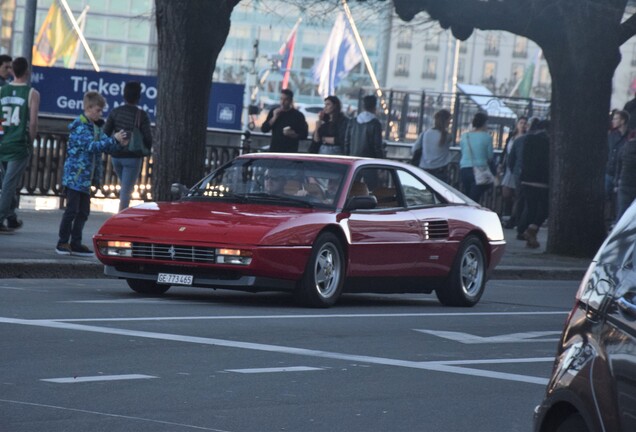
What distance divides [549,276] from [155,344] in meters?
11.0

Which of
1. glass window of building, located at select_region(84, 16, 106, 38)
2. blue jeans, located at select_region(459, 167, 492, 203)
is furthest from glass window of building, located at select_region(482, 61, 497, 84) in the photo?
blue jeans, located at select_region(459, 167, 492, 203)

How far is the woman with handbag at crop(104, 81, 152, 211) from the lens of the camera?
673 inches

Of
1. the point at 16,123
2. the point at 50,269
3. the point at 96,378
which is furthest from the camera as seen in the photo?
the point at 16,123

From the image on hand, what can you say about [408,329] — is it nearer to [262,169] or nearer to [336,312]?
[336,312]

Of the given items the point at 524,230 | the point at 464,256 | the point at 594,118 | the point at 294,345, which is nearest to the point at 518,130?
the point at 524,230

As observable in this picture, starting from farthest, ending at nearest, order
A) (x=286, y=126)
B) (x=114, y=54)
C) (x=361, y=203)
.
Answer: (x=114, y=54), (x=286, y=126), (x=361, y=203)

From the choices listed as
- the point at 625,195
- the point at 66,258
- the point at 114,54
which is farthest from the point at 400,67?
the point at 66,258

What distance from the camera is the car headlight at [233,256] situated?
1267 centimetres

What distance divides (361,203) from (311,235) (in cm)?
83

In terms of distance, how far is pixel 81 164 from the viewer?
15969mm

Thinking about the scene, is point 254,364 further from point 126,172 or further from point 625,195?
point 625,195

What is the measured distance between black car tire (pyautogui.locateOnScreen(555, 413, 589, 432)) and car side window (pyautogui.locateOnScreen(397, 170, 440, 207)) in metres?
9.73

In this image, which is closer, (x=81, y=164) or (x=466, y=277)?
(x=466, y=277)

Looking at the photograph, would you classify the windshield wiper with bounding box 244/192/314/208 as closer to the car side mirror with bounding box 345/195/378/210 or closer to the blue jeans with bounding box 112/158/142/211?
the car side mirror with bounding box 345/195/378/210
